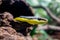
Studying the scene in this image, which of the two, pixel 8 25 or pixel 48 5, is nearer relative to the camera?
pixel 8 25

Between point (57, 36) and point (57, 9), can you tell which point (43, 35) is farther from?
point (57, 9)

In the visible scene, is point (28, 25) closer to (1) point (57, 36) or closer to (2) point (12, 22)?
(2) point (12, 22)

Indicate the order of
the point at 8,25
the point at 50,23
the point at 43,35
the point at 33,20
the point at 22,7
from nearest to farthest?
1. the point at 8,25
2. the point at 33,20
3. the point at 22,7
4. the point at 43,35
5. the point at 50,23

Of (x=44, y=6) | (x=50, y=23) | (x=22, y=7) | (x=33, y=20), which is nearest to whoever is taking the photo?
(x=33, y=20)

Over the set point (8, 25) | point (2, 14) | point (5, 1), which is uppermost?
point (5, 1)

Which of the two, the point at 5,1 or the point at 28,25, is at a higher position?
the point at 5,1

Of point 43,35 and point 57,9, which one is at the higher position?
point 57,9

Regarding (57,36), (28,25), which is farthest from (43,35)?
(28,25)

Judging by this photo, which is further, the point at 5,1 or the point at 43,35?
the point at 43,35

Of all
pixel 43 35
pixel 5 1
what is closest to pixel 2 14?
pixel 5 1
